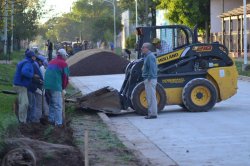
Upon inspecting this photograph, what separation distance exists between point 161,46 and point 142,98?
1974mm

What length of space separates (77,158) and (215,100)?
359 inches

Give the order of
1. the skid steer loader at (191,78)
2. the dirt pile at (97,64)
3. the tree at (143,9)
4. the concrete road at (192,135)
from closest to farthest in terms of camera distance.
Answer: the concrete road at (192,135)
the skid steer loader at (191,78)
the dirt pile at (97,64)
the tree at (143,9)

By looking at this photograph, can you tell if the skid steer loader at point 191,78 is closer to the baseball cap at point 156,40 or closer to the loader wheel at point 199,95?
the loader wheel at point 199,95

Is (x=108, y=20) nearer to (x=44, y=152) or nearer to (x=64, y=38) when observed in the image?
(x=64, y=38)

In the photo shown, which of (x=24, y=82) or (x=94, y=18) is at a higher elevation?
(x=94, y=18)

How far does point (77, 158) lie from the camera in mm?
8586

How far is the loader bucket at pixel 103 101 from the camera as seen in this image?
16.5 m

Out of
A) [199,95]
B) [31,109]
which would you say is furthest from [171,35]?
[31,109]

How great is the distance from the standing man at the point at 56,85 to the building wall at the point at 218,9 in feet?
163

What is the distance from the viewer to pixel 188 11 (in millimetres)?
61156

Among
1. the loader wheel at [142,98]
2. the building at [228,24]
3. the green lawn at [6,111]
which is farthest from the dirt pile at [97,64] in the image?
the loader wheel at [142,98]

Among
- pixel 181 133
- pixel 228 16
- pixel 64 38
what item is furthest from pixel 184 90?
pixel 64 38

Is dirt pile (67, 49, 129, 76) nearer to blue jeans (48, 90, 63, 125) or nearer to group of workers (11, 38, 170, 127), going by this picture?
group of workers (11, 38, 170, 127)

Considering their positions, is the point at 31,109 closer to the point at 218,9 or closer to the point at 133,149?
the point at 133,149
